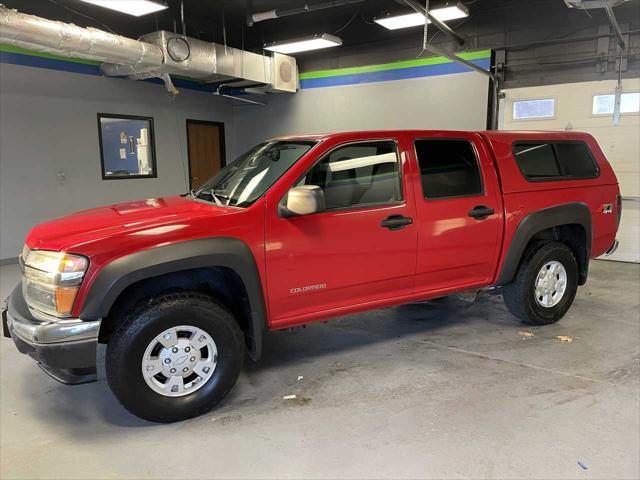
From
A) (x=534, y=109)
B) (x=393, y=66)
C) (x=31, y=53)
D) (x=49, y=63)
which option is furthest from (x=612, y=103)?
(x=31, y=53)

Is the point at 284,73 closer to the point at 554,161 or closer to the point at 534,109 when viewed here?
the point at 534,109

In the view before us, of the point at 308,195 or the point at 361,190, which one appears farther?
the point at 361,190

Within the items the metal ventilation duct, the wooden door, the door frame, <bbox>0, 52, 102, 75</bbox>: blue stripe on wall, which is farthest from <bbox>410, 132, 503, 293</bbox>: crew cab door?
the door frame

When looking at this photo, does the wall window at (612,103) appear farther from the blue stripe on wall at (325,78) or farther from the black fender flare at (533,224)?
the black fender flare at (533,224)

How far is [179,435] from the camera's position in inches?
110

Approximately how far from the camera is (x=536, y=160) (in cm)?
425

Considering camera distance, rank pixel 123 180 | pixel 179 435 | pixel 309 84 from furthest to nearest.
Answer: pixel 309 84 → pixel 123 180 → pixel 179 435

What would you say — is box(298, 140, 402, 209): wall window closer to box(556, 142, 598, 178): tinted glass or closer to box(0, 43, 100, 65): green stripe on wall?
box(556, 142, 598, 178): tinted glass

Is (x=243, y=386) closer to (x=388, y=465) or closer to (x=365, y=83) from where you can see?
(x=388, y=465)

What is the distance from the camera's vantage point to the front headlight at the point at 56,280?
2.54m

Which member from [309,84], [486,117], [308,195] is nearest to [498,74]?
[486,117]

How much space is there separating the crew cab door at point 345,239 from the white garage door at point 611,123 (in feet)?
18.4

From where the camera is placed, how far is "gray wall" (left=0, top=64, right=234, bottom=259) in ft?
25.0

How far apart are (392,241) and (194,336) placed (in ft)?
4.95
